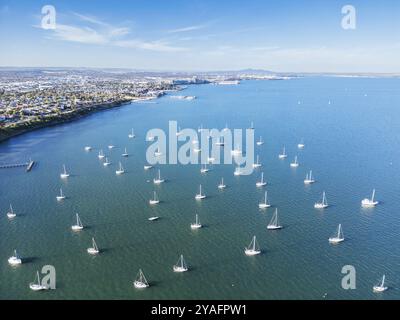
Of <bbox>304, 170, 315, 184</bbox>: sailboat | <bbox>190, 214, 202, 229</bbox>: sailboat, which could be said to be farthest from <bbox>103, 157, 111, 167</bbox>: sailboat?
<bbox>304, 170, 315, 184</bbox>: sailboat

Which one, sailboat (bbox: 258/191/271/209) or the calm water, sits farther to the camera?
sailboat (bbox: 258/191/271/209)

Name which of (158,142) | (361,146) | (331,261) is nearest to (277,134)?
(361,146)

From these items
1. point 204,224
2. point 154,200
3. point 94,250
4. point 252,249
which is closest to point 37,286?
point 94,250

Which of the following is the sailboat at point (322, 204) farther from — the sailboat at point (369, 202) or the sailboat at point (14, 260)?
the sailboat at point (14, 260)

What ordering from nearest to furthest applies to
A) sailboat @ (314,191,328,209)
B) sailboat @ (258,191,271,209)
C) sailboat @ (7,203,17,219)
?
sailboat @ (7,203,17,219)
sailboat @ (314,191,328,209)
sailboat @ (258,191,271,209)

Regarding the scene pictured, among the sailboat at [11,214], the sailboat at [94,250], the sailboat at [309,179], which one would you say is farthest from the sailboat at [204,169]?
the sailboat at [11,214]

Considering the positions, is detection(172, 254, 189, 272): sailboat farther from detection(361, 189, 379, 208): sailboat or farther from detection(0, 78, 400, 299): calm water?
detection(361, 189, 379, 208): sailboat

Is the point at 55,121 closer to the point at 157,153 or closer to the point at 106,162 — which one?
the point at 106,162
